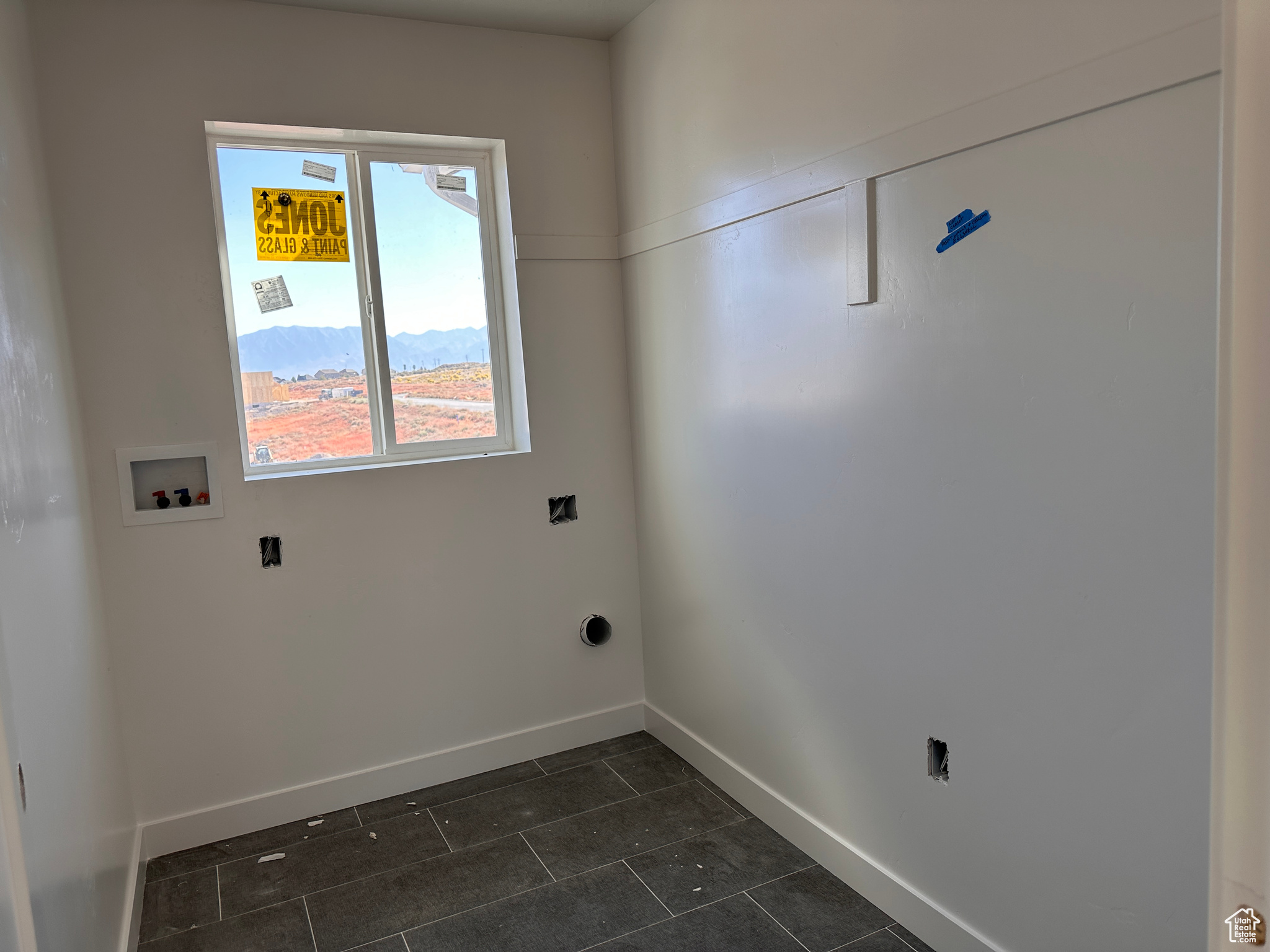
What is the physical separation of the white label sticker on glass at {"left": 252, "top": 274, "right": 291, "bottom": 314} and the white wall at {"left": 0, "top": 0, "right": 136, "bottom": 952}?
693 mm

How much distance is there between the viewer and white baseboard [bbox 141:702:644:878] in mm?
3070

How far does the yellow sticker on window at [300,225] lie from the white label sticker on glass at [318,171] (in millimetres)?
52

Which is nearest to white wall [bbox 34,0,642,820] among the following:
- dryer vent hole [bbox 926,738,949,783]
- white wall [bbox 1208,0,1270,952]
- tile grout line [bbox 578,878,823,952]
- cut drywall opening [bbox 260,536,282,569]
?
cut drywall opening [bbox 260,536,282,569]

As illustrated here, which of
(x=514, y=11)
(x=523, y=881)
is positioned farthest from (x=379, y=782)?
(x=514, y=11)

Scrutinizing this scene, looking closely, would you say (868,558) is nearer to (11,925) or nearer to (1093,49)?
(1093,49)

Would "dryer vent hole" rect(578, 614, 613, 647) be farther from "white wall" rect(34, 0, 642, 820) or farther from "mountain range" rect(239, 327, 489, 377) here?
"mountain range" rect(239, 327, 489, 377)

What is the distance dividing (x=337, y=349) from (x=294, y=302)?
23cm

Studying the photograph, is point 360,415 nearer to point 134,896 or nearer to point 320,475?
point 320,475

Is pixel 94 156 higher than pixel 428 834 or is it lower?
higher

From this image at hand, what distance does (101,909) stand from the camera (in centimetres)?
205

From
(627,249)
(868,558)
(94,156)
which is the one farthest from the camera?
(627,249)

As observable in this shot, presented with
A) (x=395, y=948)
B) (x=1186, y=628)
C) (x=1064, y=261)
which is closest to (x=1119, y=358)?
(x=1064, y=261)

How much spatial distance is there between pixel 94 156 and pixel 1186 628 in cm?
333

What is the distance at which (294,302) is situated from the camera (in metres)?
3.27
